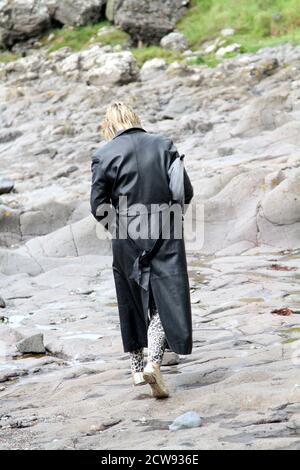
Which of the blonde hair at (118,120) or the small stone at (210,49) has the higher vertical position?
the blonde hair at (118,120)

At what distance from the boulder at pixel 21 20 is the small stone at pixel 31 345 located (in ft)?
99.4

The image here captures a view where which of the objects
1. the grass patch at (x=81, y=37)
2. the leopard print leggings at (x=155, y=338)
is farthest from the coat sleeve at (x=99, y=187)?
the grass patch at (x=81, y=37)

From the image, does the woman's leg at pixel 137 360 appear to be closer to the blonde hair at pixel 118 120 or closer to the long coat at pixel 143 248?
the long coat at pixel 143 248

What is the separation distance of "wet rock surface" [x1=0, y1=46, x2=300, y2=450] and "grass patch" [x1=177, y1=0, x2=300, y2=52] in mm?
2847

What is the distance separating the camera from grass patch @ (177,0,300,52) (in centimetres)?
2952

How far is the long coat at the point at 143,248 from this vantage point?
5000 mm

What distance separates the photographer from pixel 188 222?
12820mm

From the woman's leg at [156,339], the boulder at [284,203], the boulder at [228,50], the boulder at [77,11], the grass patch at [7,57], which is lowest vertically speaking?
the grass patch at [7,57]

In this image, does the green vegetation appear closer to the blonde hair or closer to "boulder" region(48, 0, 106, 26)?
"boulder" region(48, 0, 106, 26)

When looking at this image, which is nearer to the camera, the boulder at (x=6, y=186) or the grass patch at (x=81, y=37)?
the boulder at (x=6, y=186)

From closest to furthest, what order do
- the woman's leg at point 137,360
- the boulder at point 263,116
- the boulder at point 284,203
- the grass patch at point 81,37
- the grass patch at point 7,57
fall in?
1. the woman's leg at point 137,360
2. the boulder at point 284,203
3. the boulder at point 263,116
4. the grass patch at point 81,37
5. the grass patch at point 7,57

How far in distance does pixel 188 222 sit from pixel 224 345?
631 centimetres

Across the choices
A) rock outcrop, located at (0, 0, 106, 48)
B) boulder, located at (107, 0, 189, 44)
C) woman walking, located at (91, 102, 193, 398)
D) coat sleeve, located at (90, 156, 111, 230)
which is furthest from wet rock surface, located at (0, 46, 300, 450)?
rock outcrop, located at (0, 0, 106, 48)
